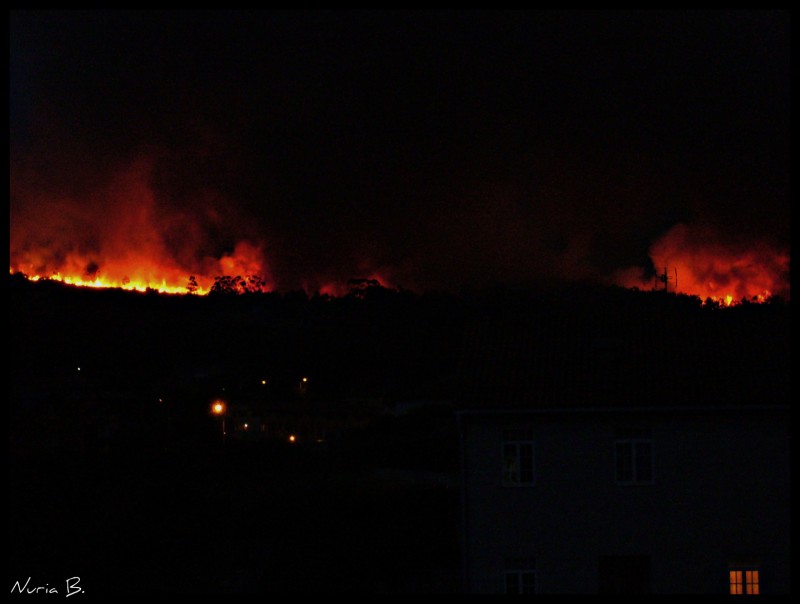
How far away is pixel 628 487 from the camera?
67.0 ft

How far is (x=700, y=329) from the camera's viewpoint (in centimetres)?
2367

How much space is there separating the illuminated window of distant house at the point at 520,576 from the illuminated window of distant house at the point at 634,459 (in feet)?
9.47

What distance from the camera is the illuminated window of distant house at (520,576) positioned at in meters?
20.1

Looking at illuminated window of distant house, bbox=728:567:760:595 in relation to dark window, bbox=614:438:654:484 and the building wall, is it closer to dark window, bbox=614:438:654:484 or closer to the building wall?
the building wall

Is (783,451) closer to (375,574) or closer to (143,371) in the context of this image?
(375,574)

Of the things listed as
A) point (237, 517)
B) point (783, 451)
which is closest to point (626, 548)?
point (783, 451)

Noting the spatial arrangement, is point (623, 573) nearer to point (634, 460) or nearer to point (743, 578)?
point (634, 460)

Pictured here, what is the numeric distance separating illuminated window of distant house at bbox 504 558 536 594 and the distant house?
3 centimetres

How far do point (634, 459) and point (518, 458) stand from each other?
270 cm

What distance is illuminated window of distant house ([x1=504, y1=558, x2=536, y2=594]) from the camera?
20.1 metres

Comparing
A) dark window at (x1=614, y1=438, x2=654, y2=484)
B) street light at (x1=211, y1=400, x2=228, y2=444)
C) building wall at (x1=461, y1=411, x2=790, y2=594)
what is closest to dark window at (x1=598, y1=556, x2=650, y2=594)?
building wall at (x1=461, y1=411, x2=790, y2=594)

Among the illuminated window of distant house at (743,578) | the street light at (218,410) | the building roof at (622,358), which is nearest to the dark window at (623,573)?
the illuminated window of distant house at (743,578)

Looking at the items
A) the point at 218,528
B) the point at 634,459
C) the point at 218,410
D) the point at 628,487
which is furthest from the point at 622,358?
the point at 218,410

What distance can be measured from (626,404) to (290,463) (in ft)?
91.7
